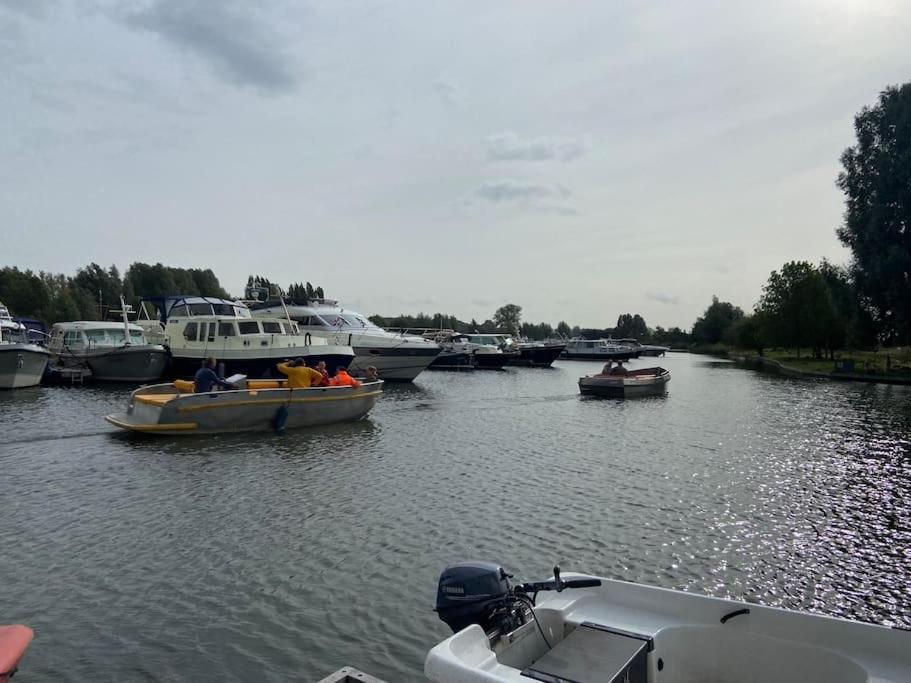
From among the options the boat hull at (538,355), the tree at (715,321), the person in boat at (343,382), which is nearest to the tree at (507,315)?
the tree at (715,321)

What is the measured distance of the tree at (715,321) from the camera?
143250 mm

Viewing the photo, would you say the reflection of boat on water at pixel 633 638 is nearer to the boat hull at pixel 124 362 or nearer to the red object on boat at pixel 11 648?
the red object on boat at pixel 11 648

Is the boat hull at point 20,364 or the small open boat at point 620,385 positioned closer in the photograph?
the boat hull at point 20,364

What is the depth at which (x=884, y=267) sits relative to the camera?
125 feet

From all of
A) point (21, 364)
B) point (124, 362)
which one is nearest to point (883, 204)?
point (124, 362)

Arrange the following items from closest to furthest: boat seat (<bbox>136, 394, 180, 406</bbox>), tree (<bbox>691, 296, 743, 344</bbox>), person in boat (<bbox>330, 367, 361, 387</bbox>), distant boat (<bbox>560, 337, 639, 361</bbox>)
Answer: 1. boat seat (<bbox>136, 394, 180, 406</bbox>)
2. person in boat (<bbox>330, 367, 361, 387</bbox>)
3. distant boat (<bbox>560, 337, 639, 361</bbox>)
4. tree (<bbox>691, 296, 743, 344</bbox>)

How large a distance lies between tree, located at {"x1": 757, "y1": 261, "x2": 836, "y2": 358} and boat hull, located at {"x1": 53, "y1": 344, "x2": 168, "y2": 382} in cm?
6255

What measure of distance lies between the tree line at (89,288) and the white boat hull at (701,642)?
7048 cm

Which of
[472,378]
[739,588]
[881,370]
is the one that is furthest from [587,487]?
[881,370]

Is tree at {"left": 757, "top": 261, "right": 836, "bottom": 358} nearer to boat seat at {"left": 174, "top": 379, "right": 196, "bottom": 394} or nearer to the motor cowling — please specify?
boat seat at {"left": 174, "top": 379, "right": 196, "bottom": 394}

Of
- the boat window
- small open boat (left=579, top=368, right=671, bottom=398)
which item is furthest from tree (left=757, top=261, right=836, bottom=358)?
the boat window

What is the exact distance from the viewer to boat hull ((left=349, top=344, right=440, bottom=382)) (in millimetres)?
36781

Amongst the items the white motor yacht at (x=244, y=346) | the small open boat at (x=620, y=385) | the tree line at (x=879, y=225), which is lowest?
the small open boat at (x=620, y=385)

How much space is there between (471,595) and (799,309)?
75879 millimetres
